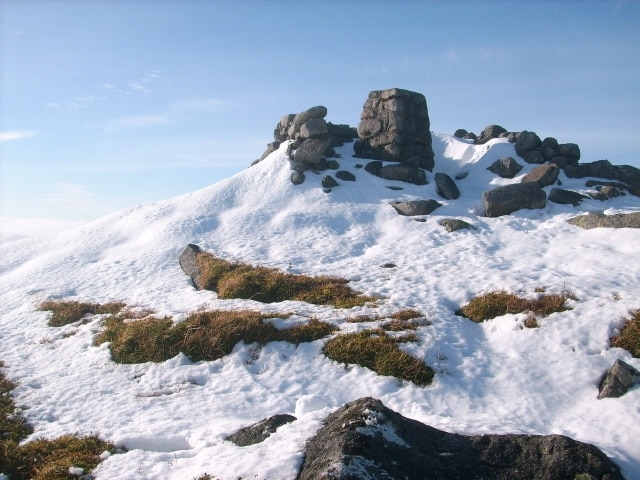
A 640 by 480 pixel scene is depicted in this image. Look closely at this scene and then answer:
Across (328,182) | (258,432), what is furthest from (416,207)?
(258,432)

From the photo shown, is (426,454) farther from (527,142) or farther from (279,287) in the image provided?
(527,142)

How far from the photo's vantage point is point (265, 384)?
40.5 feet

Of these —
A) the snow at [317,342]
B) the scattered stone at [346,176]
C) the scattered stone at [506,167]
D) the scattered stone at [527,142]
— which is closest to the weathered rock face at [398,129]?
the scattered stone at [346,176]

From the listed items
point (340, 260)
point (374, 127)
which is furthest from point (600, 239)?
point (374, 127)

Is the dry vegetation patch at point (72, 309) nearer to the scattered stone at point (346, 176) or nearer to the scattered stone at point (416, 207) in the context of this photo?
the scattered stone at point (416, 207)

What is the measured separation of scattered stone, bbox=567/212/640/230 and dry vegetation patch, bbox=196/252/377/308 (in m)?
14.5

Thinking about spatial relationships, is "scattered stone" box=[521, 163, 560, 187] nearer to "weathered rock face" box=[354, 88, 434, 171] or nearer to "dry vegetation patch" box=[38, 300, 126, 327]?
"weathered rock face" box=[354, 88, 434, 171]

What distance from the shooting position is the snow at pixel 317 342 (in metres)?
9.52

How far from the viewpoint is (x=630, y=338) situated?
12453mm

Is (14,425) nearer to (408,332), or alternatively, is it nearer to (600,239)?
(408,332)

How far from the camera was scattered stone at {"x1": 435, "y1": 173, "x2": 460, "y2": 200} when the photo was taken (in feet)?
109

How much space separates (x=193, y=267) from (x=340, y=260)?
7.41 meters

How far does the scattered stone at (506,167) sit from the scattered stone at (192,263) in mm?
23533

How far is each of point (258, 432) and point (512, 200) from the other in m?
24.9
